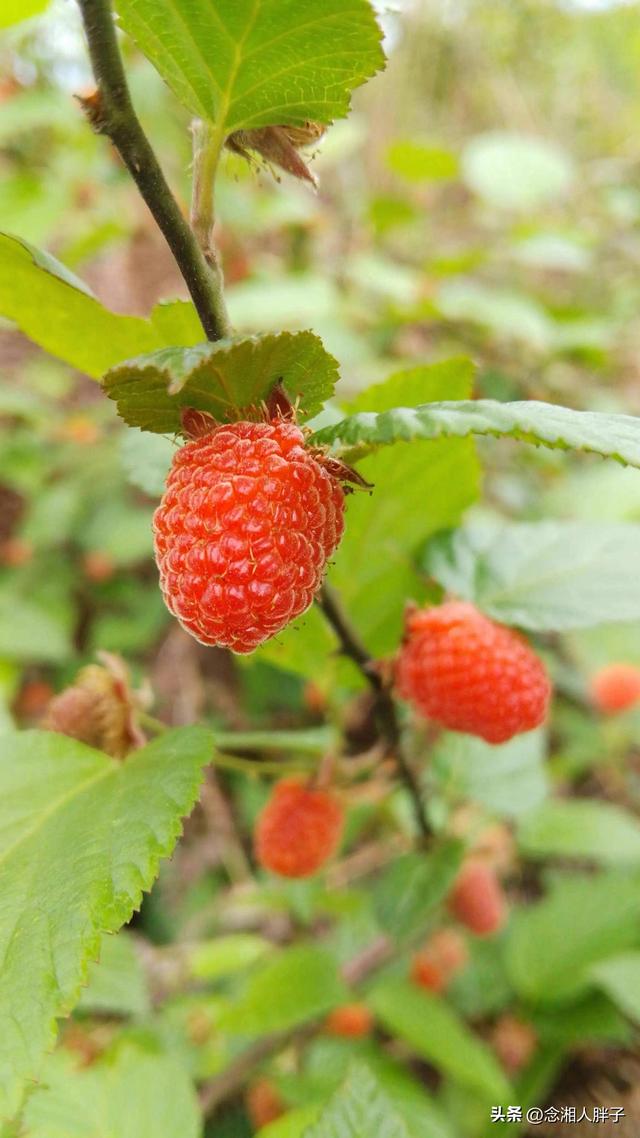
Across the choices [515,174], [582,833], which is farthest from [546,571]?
[515,174]

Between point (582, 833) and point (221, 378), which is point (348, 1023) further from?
point (221, 378)

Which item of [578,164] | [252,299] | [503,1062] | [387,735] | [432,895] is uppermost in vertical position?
[578,164]

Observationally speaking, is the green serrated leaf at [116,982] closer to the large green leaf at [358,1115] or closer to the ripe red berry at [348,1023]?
the large green leaf at [358,1115]

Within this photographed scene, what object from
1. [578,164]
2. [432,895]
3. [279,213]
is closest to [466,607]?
[432,895]

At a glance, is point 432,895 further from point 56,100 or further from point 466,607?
point 56,100

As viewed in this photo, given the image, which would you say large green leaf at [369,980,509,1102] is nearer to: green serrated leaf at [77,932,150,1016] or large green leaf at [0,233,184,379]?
green serrated leaf at [77,932,150,1016]
